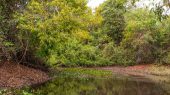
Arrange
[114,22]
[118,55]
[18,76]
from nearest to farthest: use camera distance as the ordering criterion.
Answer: [18,76] < [118,55] < [114,22]

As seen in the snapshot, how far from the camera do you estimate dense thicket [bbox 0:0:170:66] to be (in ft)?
80.0

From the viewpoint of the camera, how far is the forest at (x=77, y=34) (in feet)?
79.7

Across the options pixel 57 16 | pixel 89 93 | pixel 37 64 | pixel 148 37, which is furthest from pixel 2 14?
pixel 148 37

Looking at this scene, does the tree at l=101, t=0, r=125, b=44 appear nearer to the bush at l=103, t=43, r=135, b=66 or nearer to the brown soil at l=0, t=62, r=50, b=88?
the bush at l=103, t=43, r=135, b=66

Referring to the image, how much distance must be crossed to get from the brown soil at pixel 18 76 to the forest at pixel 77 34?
65cm

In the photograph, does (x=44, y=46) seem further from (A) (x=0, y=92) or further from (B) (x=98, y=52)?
(B) (x=98, y=52)

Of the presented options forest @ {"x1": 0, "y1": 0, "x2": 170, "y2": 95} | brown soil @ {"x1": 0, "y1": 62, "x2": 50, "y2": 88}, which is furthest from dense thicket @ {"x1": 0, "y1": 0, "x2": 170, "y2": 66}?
brown soil @ {"x1": 0, "y1": 62, "x2": 50, "y2": 88}

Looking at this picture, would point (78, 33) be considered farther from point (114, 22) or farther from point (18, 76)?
point (114, 22)

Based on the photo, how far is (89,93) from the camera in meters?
19.0

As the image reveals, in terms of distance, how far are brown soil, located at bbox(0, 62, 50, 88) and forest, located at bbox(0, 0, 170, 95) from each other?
646 millimetres

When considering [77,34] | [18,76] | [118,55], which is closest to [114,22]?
[118,55]

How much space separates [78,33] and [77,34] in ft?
0.94

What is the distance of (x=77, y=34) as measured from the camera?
117ft

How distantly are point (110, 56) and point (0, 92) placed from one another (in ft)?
108
